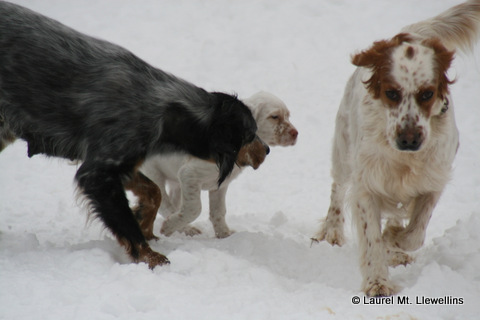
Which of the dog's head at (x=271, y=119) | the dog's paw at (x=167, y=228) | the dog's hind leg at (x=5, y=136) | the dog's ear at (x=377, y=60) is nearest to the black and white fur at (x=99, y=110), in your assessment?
the dog's hind leg at (x=5, y=136)

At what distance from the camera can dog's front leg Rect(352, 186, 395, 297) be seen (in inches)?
138

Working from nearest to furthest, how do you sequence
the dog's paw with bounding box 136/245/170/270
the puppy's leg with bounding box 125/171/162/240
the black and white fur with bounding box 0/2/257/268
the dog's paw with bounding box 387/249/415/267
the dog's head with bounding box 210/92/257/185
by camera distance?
the dog's paw with bounding box 136/245/170/270 → the black and white fur with bounding box 0/2/257/268 → the dog's head with bounding box 210/92/257/185 → the puppy's leg with bounding box 125/171/162/240 → the dog's paw with bounding box 387/249/415/267

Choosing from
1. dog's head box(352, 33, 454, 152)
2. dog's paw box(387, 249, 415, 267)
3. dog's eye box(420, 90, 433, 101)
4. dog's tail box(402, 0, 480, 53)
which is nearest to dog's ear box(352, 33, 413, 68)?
dog's head box(352, 33, 454, 152)

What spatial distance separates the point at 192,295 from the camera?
9.48 ft

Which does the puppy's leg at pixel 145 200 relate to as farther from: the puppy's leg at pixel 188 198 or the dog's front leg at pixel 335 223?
the dog's front leg at pixel 335 223

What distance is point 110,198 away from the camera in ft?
12.1

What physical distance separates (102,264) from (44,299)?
53 centimetres

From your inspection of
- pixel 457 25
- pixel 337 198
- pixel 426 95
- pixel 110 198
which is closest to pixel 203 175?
pixel 110 198

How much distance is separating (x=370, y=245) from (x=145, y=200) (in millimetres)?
1487

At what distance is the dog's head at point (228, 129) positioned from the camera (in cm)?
399

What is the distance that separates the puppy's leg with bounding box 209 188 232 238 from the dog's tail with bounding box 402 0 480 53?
73.4 inches

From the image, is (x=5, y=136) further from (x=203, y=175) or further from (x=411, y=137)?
(x=411, y=137)

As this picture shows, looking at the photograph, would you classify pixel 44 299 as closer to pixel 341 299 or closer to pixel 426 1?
pixel 341 299

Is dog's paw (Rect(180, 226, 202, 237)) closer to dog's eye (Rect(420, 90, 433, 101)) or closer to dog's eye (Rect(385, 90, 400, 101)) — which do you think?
dog's eye (Rect(385, 90, 400, 101))
